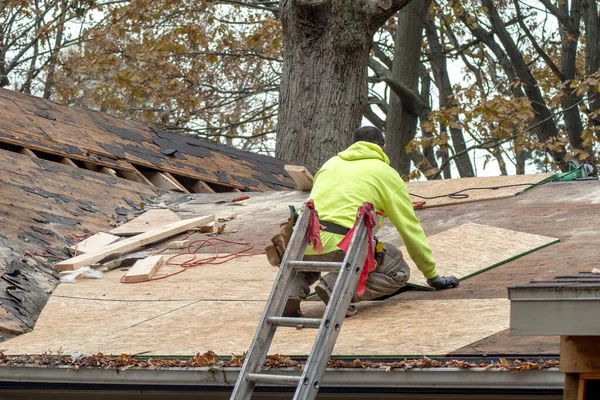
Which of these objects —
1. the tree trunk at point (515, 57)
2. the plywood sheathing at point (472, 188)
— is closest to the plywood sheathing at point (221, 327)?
the plywood sheathing at point (472, 188)

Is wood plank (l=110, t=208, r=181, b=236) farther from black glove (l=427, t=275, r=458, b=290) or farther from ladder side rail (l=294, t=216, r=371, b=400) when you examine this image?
ladder side rail (l=294, t=216, r=371, b=400)

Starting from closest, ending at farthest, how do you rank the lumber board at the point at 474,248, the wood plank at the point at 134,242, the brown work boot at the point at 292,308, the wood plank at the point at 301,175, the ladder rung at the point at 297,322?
the ladder rung at the point at 297,322 → the brown work boot at the point at 292,308 → the lumber board at the point at 474,248 → the wood plank at the point at 134,242 → the wood plank at the point at 301,175

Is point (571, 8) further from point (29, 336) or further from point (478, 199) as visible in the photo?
point (29, 336)

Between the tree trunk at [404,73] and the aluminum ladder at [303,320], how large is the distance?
668 inches

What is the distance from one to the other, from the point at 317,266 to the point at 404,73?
17746 mm

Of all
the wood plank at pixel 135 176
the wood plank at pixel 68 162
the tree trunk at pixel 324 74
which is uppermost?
the tree trunk at pixel 324 74

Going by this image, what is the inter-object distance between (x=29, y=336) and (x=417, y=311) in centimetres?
260

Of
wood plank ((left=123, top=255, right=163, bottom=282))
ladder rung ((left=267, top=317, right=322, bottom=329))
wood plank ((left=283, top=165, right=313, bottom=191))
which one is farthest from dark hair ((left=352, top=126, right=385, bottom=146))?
wood plank ((left=283, top=165, right=313, bottom=191))

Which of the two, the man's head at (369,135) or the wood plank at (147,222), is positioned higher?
the man's head at (369,135)

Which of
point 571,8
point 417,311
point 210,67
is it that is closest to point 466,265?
point 417,311

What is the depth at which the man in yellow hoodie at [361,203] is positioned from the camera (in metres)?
6.60

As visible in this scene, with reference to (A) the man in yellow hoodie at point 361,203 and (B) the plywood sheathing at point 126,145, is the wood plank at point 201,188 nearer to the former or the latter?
(B) the plywood sheathing at point 126,145

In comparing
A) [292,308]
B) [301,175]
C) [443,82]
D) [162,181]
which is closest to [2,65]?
[443,82]

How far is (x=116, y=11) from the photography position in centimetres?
2186
